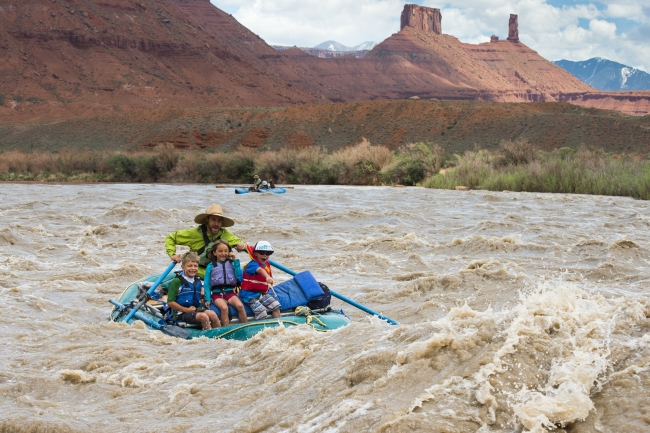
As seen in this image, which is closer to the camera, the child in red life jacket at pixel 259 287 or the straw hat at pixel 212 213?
the child in red life jacket at pixel 259 287

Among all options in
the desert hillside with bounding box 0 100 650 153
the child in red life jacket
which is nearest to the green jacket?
the child in red life jacket

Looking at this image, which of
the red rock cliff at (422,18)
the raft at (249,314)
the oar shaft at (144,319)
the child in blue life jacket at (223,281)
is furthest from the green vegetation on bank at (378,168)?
the red rock cliff at (422,18)

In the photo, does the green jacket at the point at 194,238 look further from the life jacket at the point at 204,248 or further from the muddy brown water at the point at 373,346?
the muddy brown water at the point at 373,346

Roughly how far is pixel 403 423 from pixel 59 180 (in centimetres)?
3477

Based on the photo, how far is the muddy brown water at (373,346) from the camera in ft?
12.9

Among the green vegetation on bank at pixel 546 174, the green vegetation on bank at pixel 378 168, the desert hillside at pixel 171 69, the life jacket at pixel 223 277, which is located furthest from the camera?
the desert hillside at pixel 171 69

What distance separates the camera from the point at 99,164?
3862 centimetres

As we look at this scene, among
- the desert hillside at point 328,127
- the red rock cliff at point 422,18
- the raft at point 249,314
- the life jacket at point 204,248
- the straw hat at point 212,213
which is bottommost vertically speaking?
the raft at point 249,314

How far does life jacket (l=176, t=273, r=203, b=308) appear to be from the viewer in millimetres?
7566

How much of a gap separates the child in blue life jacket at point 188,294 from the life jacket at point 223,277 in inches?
7.7

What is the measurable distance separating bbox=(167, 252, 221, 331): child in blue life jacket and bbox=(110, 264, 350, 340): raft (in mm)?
116

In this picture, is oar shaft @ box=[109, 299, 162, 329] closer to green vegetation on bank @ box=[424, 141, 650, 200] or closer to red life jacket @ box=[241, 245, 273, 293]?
red life jacket @ box=[241, 245, 273, 293]

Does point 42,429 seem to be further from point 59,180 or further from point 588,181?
point 59,180

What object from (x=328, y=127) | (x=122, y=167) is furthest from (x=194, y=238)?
(x=328, y=127)
